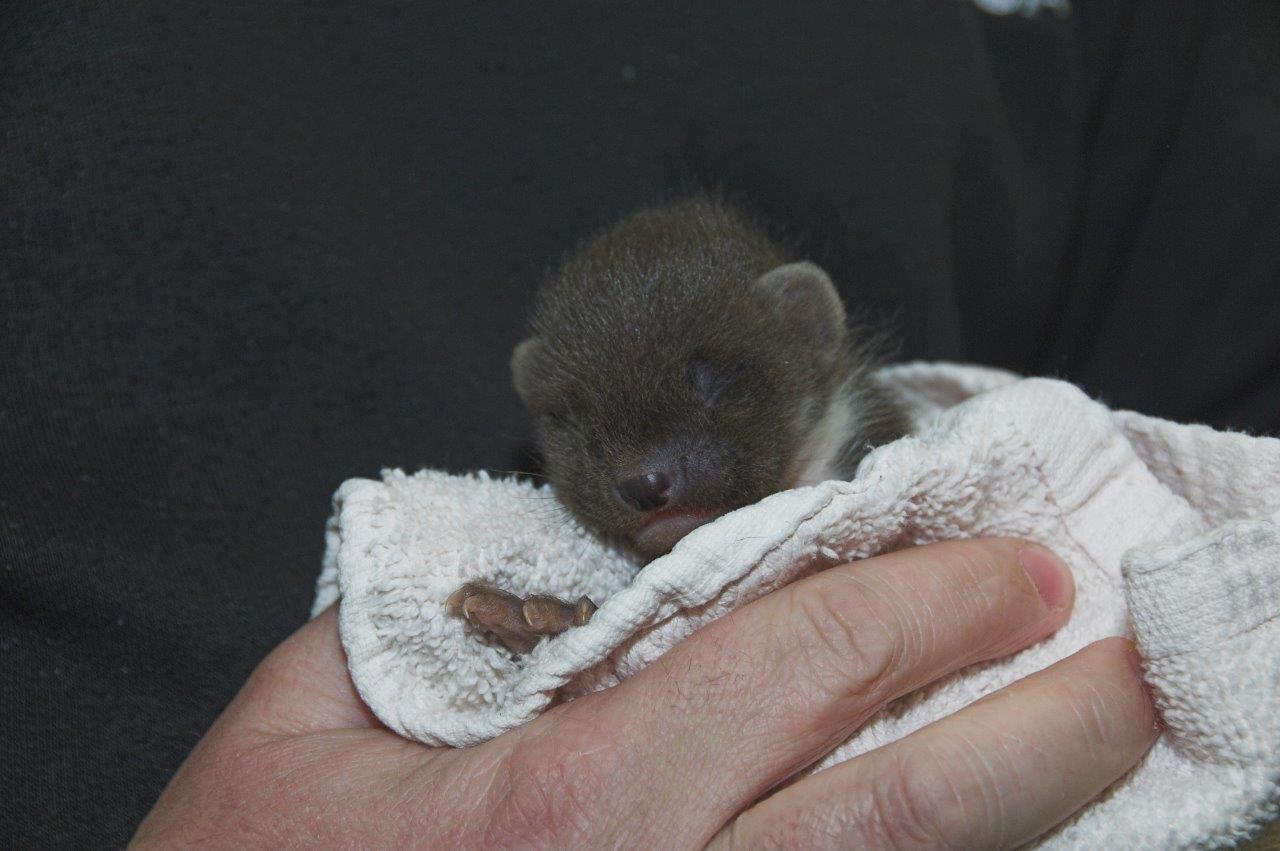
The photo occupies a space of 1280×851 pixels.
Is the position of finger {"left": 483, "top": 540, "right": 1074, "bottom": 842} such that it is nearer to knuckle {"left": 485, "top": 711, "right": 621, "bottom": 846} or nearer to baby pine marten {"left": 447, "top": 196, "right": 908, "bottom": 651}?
knuckle {"left": 485, "top": 711, "right": 621, "bottom": 846}

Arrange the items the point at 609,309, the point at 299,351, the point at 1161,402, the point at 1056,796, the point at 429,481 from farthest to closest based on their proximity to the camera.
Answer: the point at 1161,402
the point at 299,351
the point at 609,309
the point at 429,481
the point at 1056,796

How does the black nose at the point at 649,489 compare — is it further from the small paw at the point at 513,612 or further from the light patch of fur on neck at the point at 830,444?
the light patch of fur on neck at the point at 830,444

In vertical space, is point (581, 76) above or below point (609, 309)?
above

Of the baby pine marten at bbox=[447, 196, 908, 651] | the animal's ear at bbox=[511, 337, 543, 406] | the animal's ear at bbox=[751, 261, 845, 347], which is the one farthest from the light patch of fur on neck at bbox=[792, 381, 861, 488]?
the animal's ear at bbox=[511, 337, 543, 406]

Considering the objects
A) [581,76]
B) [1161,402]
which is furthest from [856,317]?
[581,76]

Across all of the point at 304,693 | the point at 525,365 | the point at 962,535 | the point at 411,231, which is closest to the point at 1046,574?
the point at 962,535

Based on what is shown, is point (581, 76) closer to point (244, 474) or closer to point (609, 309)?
point (609, 309)
